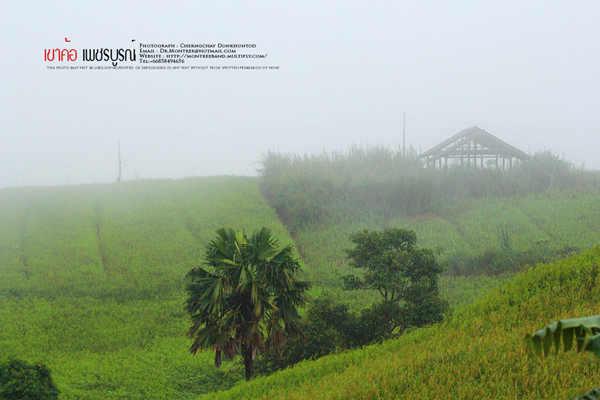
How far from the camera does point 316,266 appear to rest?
22.8 metres

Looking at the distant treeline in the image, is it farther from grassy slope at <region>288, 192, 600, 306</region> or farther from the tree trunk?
the tree trunk

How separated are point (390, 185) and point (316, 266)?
11.6 m

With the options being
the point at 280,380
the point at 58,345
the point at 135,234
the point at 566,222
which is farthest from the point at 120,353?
the point at 566,222

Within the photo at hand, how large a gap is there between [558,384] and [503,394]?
67 centimetres

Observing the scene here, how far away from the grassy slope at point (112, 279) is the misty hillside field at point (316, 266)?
88 mm

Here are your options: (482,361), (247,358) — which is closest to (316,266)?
(247,358)

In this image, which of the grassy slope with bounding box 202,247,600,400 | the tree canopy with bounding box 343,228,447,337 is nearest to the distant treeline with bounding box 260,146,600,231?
the tree canopy with bounding box 343,228,447,337

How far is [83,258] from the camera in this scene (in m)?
21.5

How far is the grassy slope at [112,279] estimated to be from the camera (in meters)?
12.4

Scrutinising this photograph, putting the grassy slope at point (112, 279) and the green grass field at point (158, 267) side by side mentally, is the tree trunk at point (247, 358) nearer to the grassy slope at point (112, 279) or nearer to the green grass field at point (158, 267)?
the green grass field at point (158, 267)

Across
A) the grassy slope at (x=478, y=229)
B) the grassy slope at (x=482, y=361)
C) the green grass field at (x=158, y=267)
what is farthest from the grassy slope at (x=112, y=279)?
the grassy slope at (x=482, y=361)

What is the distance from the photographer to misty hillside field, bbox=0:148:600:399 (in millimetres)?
6180

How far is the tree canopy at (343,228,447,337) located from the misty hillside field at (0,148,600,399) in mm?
1143

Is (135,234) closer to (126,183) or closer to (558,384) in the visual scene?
(126,183)
